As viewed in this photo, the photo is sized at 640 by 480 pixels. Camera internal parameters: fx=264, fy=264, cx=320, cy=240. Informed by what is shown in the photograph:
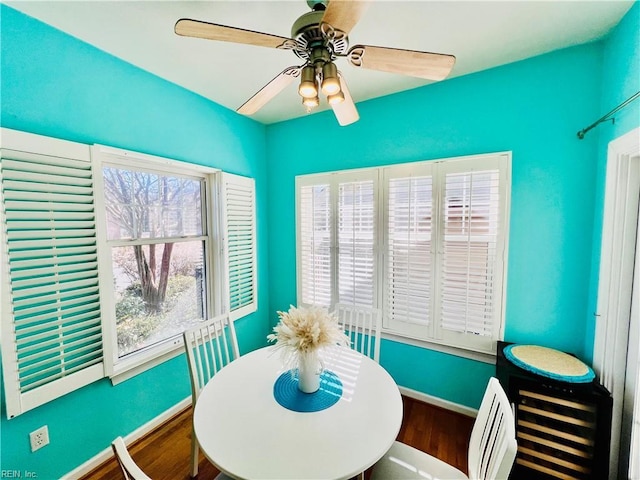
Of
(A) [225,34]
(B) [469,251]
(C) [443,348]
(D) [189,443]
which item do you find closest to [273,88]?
(A) [225,34]

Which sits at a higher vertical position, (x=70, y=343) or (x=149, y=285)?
(x=149, y=285)

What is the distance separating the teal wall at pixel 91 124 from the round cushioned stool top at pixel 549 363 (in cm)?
251

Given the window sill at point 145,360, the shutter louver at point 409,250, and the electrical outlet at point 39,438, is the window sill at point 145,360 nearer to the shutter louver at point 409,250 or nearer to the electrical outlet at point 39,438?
the electrical outlet at point 39,438

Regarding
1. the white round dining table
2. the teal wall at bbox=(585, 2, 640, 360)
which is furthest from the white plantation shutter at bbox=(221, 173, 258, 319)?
the teal wall at bbox=(585, 2, 640, 360)

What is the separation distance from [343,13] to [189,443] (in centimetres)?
266

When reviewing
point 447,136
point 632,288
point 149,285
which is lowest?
point 149,285

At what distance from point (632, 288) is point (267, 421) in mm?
2053

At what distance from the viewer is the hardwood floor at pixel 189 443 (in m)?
1.68

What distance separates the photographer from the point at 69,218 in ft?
4.98

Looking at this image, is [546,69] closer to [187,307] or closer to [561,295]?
[561,295]

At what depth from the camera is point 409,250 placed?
87.9 inches

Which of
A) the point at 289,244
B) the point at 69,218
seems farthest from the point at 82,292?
the point at 289,244

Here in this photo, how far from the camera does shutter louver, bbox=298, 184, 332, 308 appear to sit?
2664 mm

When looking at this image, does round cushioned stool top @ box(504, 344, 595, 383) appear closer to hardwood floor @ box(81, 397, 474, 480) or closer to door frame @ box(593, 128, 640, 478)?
door frame @ box(593, 128, 640, 478)
